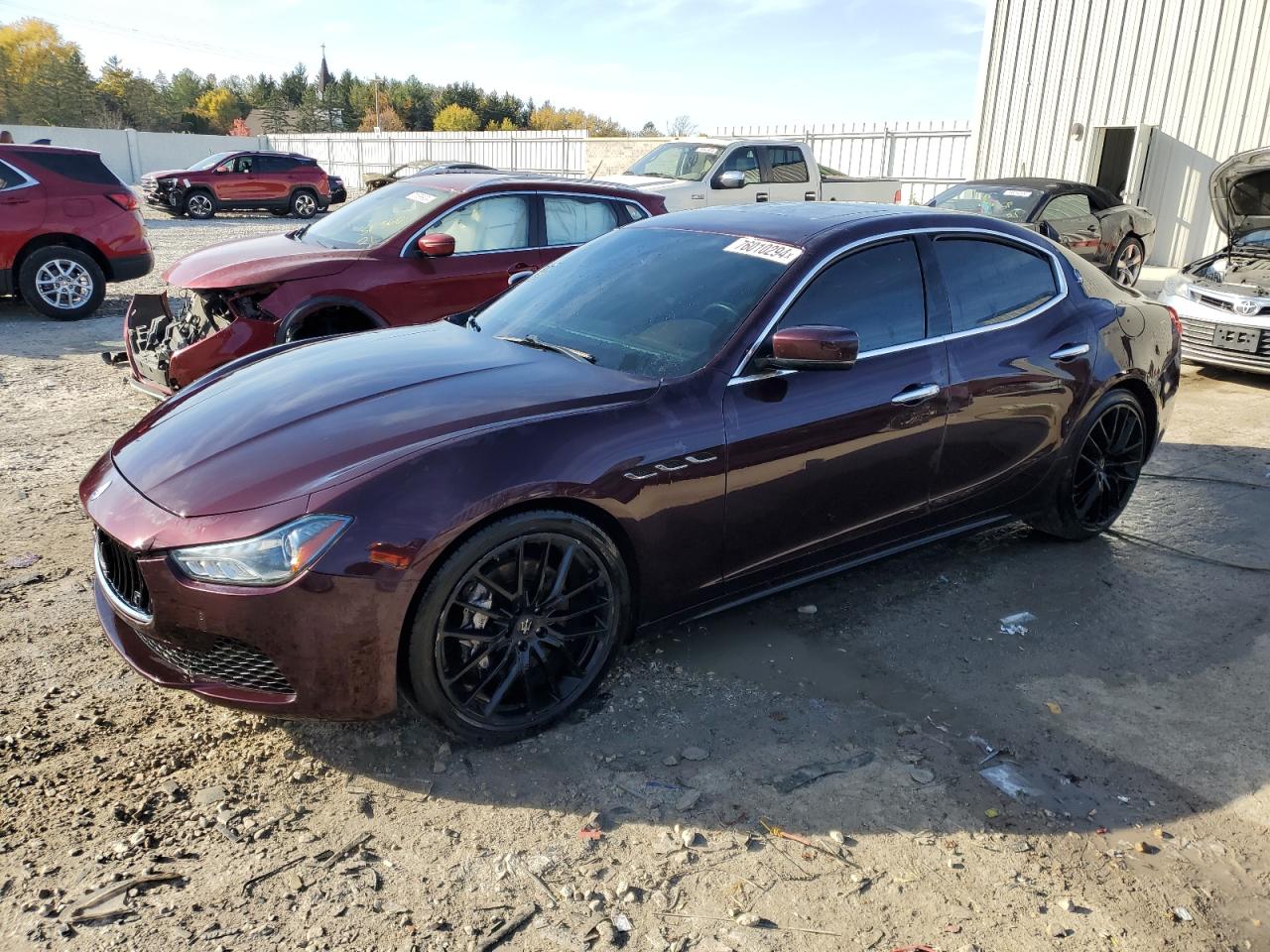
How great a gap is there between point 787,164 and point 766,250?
11172mm

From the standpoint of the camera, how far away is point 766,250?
12.7 ft

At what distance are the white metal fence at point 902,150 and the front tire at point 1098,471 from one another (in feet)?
54.1

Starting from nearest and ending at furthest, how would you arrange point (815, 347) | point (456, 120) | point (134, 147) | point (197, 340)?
point (815, 347)
point (197, 340)
point (134, 147)
point (456, 120)

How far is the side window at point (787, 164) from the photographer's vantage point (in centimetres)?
1403

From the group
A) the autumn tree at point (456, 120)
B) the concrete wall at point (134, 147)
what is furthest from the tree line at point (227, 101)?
the concrete wall at point (134, 147)

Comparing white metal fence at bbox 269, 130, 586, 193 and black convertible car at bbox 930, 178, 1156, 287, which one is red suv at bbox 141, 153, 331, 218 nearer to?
white metal fence at bbox 269, 130, 586, 193

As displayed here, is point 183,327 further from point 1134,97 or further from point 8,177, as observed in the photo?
point 1134,97

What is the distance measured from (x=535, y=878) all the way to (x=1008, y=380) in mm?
2950

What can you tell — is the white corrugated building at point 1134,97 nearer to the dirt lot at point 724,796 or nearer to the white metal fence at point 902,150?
the white metal fence at point 902,150

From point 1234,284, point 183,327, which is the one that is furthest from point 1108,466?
point 183,327

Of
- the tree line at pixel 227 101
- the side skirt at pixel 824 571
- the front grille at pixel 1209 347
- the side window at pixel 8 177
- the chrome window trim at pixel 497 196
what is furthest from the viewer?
the tree line at pixel 227 101

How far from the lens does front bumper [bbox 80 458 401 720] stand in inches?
106

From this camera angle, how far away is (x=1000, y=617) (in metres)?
4.19

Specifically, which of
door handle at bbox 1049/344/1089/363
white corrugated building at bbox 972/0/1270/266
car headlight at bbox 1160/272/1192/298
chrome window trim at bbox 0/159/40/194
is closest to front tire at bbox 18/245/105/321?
chrome window trim at bbox 0/159/40/194
